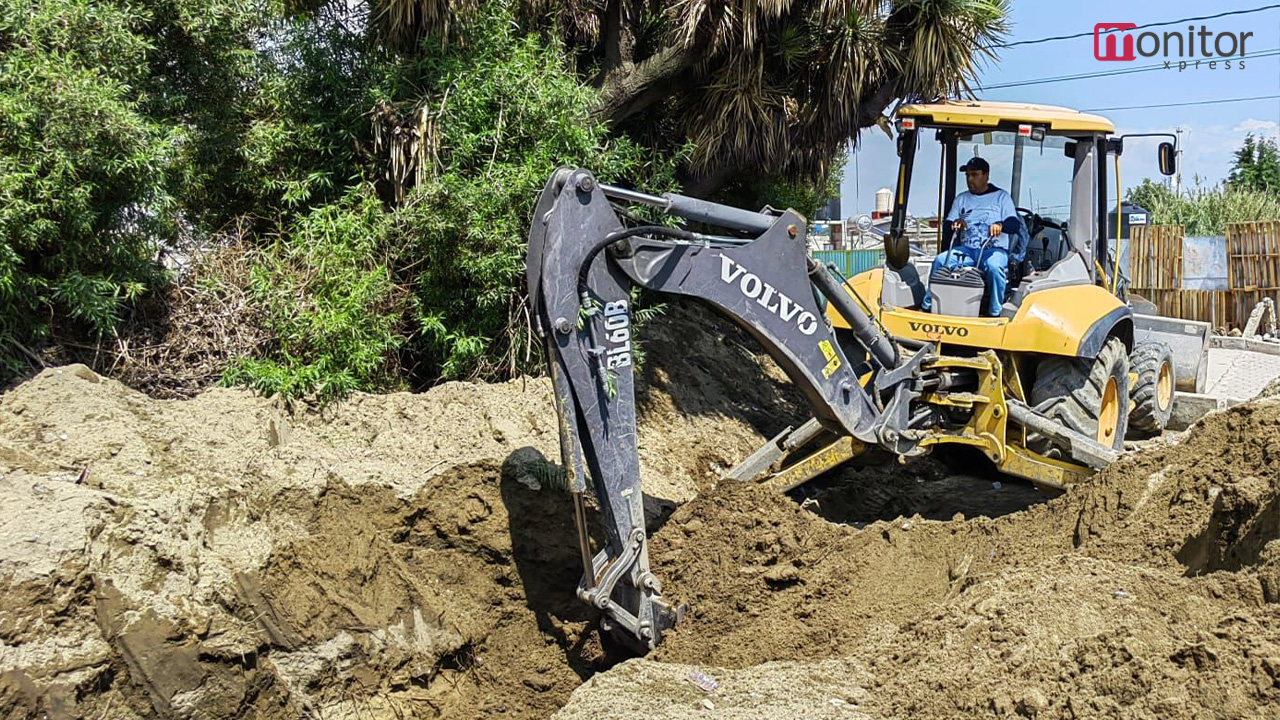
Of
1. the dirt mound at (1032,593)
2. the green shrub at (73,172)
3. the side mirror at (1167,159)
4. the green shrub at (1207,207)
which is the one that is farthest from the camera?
the green shrub at (1207,207)

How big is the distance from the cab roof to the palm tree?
174 centimetres

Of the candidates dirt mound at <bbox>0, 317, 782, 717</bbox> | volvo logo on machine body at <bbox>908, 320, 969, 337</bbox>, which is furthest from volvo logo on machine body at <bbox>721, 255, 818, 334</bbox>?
dirt mound at <bbox>0, 317, 782, 717</bbox>

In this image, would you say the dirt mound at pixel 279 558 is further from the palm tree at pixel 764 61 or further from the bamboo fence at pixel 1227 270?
the bamboo fence at pixel 1227 270

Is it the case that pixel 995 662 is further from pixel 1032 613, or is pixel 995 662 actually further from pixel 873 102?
pixel 873 102

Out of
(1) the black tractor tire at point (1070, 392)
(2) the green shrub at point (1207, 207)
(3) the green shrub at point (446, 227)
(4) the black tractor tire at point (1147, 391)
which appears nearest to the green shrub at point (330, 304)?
(3) the green shrub at point (446, 227)

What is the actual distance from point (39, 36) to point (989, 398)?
5.99 m

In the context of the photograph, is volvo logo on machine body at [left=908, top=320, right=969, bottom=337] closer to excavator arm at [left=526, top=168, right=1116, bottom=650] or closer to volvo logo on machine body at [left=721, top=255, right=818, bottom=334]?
excavator arm at [left=526, top=168, right=1116, bottom=650]

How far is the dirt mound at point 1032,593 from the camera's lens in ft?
13.6

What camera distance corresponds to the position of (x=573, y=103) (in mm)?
7961

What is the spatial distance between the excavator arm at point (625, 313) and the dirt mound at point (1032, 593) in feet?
1.68

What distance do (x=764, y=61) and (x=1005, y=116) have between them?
2540 millimetres

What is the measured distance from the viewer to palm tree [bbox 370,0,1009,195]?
905 centimetres

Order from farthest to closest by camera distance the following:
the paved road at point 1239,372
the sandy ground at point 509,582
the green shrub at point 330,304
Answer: the paved road at point 1239,372, the green shrub at point 330,304, the sandy ground at point 509,582

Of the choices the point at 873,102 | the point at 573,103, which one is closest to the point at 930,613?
the point at 573,103
